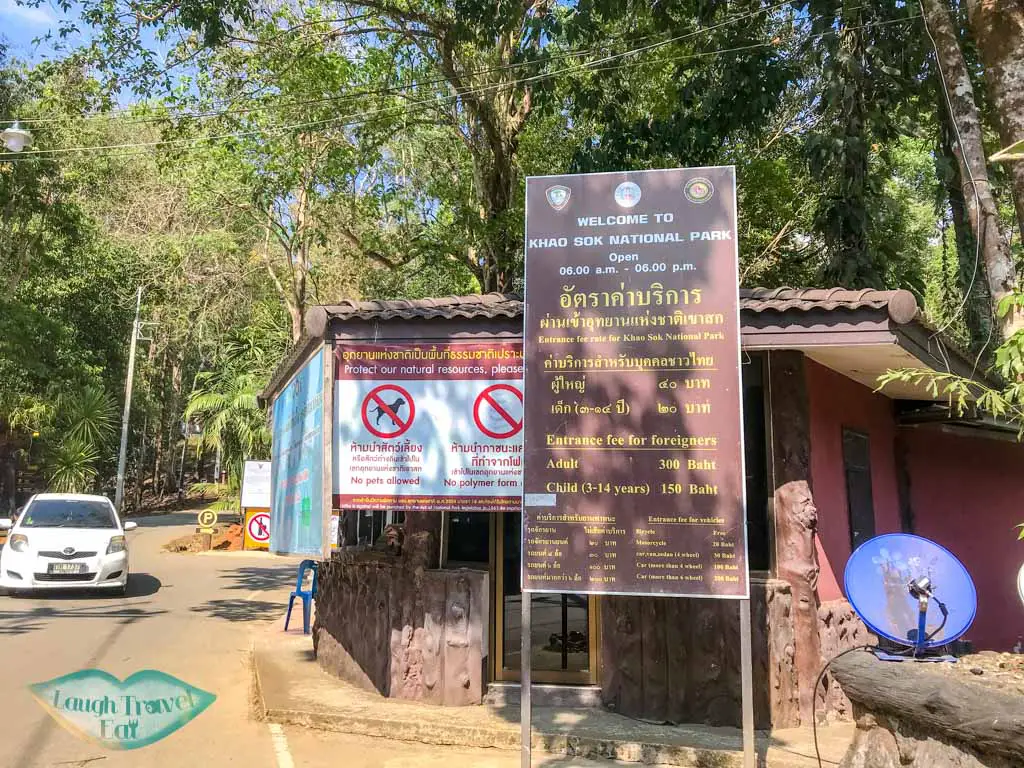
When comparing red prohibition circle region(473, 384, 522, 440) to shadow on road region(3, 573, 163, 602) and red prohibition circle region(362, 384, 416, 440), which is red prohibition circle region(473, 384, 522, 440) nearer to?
red prohibition circle region(362, 384, 416, 440)

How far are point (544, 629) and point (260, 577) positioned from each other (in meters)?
10.8

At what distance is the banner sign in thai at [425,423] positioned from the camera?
6.10 metres

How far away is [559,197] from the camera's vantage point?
511cm

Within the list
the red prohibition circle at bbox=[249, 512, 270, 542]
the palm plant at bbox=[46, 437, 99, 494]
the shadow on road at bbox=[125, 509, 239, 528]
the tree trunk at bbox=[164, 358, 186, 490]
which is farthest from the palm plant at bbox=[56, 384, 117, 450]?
the red prohibition circle at bbox=[249, 512, 270, 542]

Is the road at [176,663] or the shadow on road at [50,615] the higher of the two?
the shadow on road at [50,615]

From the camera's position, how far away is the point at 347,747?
5922mm

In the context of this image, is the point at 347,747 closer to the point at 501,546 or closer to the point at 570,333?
the point at 501,546

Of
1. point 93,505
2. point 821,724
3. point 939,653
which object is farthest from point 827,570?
point 93,505

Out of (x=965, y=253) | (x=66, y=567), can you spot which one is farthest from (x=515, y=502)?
(x=66, y=567)

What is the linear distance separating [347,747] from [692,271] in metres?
4.11

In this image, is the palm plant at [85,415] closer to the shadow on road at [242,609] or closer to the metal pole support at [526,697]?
the shadow on road at [242,609]

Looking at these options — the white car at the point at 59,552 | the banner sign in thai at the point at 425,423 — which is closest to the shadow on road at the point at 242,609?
the white car at the point at 59,552

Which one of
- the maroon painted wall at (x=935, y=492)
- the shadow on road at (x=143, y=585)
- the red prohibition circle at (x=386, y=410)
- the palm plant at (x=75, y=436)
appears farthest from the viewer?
the palm plant at (x=75, y=436)

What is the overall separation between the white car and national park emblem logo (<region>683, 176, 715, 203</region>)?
11323 millimetres
